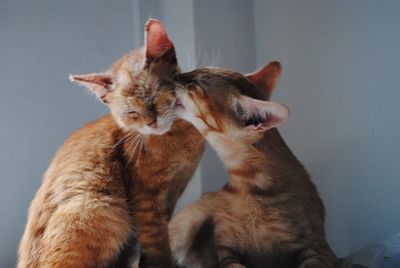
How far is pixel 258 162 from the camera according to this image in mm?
1458

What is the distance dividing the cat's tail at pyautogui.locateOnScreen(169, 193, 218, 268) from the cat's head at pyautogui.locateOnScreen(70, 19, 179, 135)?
0.28 metres

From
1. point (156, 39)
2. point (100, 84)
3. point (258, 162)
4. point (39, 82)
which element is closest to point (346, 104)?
point (258, 162)

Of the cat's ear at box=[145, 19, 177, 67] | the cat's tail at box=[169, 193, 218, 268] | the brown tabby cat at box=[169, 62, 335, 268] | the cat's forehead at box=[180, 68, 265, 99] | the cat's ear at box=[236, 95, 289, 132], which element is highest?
the cat's ear at box=[145, 19, 177, 67]

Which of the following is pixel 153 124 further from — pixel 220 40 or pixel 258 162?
pixel 220 40

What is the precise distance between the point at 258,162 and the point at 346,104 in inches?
15.5

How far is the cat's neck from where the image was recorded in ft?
4.78

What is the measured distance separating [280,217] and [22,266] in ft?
2.32

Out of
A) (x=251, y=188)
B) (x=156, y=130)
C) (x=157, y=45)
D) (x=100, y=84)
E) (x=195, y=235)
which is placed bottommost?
(x=195, y=235)

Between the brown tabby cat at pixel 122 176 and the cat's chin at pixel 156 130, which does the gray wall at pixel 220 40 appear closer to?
the brown tabby cat at pixel 122 176

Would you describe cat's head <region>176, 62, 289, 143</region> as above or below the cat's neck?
above

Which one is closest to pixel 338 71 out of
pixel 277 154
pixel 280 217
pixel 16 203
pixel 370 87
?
pixel 370 87

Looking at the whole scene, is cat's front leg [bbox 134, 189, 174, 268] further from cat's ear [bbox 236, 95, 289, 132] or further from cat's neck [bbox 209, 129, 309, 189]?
cat's ear [bbox 236, 95, 289, 132]

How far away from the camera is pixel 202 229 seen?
160 cm

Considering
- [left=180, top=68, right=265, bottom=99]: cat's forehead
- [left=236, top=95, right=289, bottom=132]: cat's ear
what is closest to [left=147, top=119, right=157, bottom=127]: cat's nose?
[left=180, top=68, right=265, bottom=99]: cat's forehead
